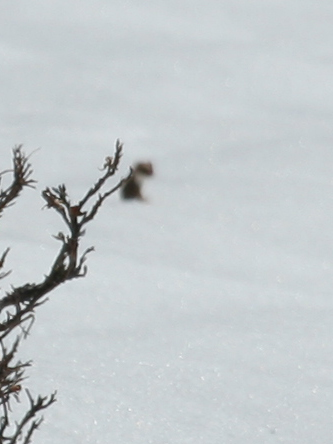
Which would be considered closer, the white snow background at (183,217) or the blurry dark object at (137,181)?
the white snow background at (183,217)

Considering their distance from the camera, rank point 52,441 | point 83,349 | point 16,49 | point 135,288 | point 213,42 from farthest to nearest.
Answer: point 213,42
point 16,49
point 135,288
point 83,349
point 52,441

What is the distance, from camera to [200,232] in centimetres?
380

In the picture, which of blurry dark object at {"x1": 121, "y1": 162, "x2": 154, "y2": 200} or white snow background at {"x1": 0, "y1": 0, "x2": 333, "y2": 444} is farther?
blurry dark object at {"x1": 121, "y1": 162, "x2": 154, "y2": 200}

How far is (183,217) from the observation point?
154 inches

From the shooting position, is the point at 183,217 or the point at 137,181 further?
the point at 137,181

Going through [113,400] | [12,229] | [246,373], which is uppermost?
[12,229]

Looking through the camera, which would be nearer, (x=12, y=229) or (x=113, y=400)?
(x=113, y=400)

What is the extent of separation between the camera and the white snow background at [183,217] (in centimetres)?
261

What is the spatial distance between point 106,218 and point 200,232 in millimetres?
356

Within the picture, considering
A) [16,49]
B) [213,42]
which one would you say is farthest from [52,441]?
[213,42]

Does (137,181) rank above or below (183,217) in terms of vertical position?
above

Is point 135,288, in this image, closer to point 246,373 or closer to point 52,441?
point 246,373

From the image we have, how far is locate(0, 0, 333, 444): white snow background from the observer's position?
261cm

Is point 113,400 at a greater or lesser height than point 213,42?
lesser
